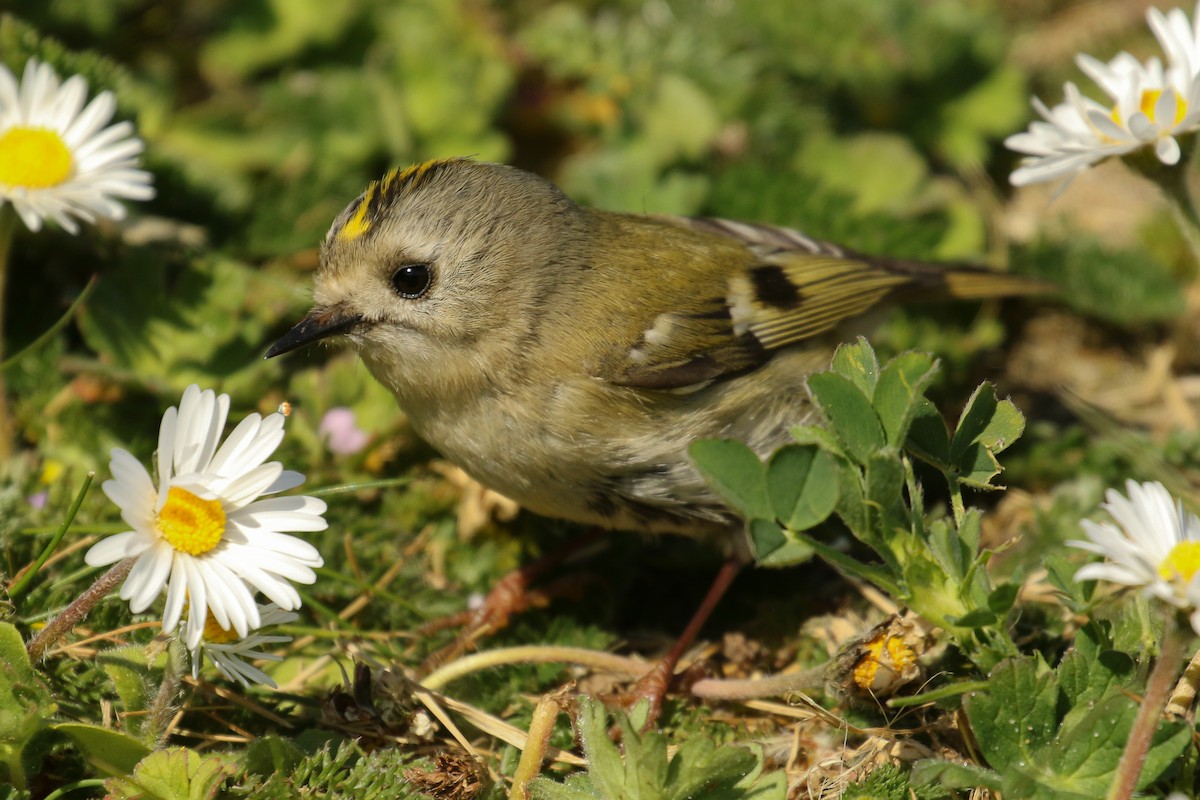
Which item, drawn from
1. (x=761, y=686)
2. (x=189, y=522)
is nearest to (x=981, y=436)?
(x=761, y=686)

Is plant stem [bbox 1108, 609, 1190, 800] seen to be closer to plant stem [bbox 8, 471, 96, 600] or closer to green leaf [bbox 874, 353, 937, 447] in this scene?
green leaf [bbox 874, 353, 937, 447]

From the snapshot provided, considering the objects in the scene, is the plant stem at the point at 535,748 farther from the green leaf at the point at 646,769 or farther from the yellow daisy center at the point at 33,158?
the yellow daisy center at the point at 33,158

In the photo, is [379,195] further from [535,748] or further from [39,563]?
[535,748]

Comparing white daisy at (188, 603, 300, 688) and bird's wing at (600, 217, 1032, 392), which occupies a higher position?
bird's wing at (600, 217, 1032, 392)

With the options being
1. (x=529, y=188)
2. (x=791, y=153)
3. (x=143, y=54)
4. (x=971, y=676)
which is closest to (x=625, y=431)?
(x=529, y=188)

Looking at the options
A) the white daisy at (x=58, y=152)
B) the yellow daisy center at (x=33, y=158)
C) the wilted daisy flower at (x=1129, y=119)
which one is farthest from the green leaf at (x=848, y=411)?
the yellow daisy center at (x=33, y=158)

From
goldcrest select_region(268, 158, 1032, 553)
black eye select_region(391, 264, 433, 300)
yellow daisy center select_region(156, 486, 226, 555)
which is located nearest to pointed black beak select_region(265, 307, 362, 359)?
goldcrest select_region(268, 158, 1032, 553)
